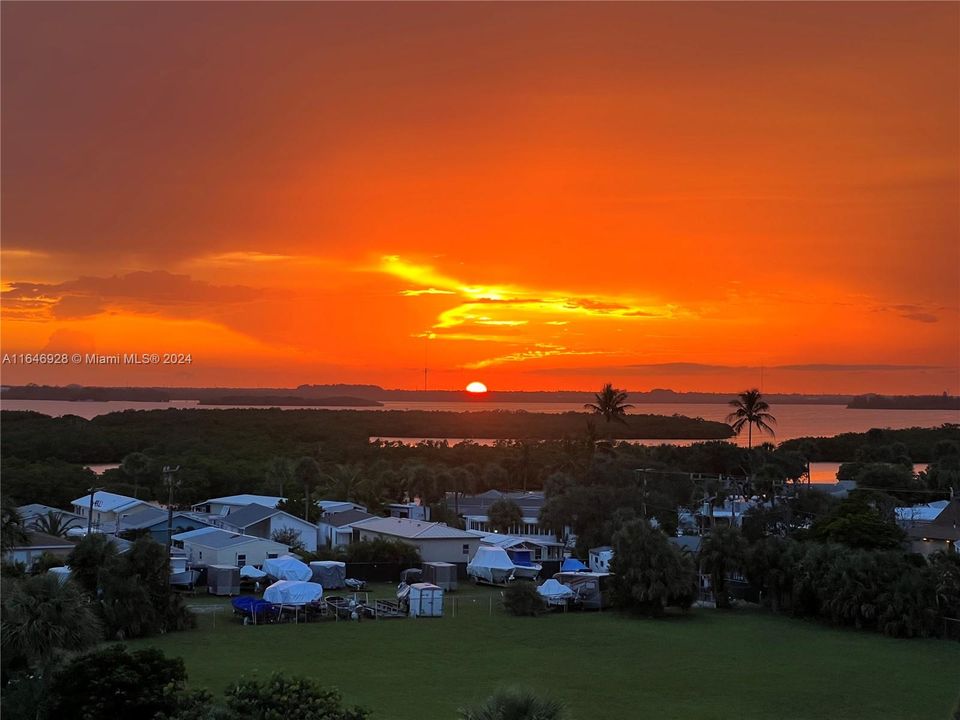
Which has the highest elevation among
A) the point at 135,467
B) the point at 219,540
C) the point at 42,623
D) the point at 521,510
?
the point at 42,623

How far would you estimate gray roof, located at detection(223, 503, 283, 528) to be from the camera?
55.0m

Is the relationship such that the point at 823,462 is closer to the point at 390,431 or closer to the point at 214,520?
the point at 390,431

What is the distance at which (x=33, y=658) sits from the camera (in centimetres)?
2120

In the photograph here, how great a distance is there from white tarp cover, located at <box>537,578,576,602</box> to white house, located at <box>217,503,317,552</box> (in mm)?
17536

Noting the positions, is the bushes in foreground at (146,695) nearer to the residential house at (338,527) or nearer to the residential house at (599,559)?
the residential house at (599,559)

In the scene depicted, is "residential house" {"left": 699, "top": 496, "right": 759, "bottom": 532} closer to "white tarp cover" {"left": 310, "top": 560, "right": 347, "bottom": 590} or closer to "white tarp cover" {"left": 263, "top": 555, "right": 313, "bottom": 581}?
"white tarp cover" {"left": 310, "top": 560, "right": 347, "bottom": 590}

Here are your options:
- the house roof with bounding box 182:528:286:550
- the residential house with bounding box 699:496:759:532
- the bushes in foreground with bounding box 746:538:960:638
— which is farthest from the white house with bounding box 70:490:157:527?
the bushes in foreground with bounding box 746:538:960:638

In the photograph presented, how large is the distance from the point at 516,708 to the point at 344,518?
1878 inches

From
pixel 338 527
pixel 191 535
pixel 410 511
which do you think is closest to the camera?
pixel 191 535

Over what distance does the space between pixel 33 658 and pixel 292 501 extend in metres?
42.3

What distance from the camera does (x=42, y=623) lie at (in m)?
21.1

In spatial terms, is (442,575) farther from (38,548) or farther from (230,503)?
(230,503)

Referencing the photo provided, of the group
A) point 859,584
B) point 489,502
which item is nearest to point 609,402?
point 489,502

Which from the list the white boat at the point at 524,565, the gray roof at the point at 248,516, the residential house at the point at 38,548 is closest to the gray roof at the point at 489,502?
the white boat at the point at 524,565
